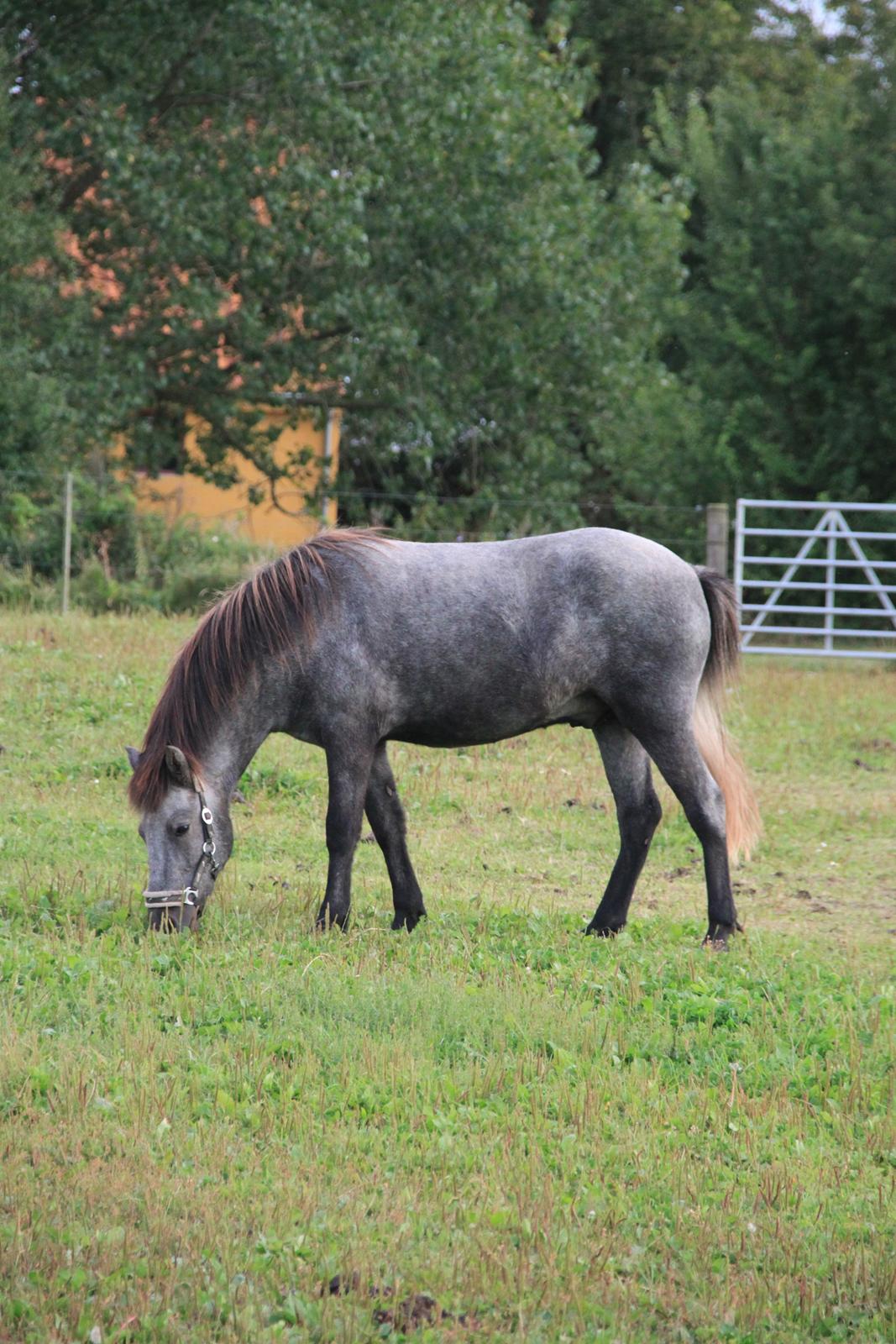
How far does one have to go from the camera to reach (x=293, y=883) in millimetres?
8016

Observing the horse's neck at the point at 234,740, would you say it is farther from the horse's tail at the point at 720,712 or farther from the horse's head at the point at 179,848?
the horse's tail at the point at 720,712

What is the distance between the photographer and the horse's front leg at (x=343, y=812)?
6.79 m

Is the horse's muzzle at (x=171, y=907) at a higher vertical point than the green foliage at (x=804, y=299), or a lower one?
lower

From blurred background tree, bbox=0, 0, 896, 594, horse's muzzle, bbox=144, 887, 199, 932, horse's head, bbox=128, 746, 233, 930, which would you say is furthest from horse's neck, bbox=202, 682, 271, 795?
blurred background tree, bbox=0, 0, 896, 594

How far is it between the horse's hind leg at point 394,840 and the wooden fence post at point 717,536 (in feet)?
32.2

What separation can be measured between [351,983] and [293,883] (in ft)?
7.06

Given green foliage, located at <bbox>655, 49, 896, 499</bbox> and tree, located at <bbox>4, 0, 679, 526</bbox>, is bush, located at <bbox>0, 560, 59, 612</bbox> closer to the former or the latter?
tree, located at <bbox>4, 0, 679, 526</bbox>

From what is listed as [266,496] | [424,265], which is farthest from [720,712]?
[266,496]

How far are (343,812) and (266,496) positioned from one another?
17.9m

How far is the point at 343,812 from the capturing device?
680 centimetres

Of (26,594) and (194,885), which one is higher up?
(194,885)

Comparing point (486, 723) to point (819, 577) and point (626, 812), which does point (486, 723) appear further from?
point (819, 577)

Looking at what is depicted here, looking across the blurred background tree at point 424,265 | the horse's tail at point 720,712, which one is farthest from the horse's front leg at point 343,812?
the blurred background tree at point 424,265

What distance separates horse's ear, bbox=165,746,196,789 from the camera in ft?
21.0
